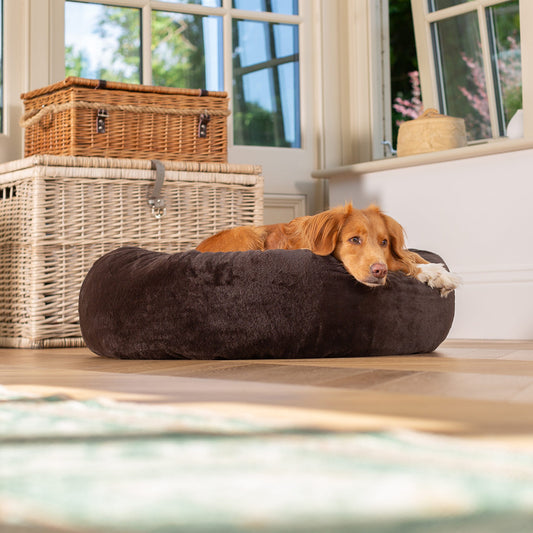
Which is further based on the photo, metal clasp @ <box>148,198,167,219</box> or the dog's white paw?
metal clasp @ <box>148,198,167,219</box>

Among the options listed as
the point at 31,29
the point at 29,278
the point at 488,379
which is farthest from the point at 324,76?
the point at 488,379

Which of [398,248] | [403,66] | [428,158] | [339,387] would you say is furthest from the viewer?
[403,66]

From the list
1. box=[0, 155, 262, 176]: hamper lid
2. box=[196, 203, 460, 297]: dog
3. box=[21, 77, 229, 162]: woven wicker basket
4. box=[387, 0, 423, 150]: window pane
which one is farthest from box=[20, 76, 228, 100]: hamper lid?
box=[387, 0, 423, 150]: window pane

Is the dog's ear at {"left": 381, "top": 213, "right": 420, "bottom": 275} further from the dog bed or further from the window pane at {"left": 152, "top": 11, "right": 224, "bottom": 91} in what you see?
the window pane at {"left": 152, "top": 11, "right": 224, "bottom": 91}

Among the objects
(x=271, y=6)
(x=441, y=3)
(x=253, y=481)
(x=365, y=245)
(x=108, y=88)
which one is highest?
(x=271, y=6)

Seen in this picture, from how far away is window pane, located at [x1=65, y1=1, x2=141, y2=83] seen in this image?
321 cm

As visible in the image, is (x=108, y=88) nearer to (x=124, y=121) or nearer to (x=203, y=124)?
(x=124, y=121)

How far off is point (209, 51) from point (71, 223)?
3.93ft

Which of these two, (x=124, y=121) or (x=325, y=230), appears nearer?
(x=325, y=230)

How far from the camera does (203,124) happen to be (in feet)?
9.57

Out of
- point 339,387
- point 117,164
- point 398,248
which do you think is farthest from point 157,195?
point 339,387

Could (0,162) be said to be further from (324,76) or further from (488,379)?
(488,379)

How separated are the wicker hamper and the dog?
2.13 ft

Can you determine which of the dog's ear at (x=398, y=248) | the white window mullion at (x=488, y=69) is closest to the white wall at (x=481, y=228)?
the white window mullion at (x=488, y=69)
